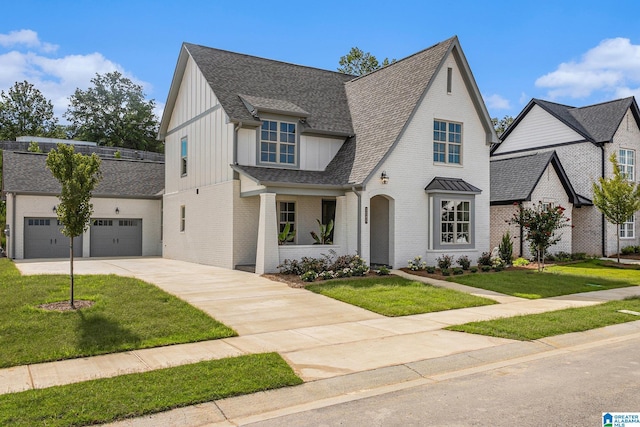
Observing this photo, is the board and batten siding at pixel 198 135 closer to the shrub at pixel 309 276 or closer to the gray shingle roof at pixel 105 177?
the gray shingle roof at pixel 105 177

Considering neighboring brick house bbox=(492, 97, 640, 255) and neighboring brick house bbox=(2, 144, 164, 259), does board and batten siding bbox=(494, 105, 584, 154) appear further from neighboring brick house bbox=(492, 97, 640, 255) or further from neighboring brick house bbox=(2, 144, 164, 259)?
neighboring brick house bbox=(2, 144, 164, 259)

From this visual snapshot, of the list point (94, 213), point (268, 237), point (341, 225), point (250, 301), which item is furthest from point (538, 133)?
point (94, 213)

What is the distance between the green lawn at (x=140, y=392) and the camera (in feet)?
17.5

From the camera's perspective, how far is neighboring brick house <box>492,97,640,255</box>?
91.1 ft

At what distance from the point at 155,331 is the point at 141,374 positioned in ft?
8.17

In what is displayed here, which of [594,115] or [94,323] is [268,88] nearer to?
[94,323]

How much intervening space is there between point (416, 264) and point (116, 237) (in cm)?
1664

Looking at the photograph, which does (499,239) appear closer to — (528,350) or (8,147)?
(528,350)

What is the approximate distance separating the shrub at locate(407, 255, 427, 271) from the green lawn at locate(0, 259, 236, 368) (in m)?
9.20

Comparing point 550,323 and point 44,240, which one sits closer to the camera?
point 550,323

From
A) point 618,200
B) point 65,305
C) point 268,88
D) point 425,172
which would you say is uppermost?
point 268,88

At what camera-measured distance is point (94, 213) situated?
88.7 feet

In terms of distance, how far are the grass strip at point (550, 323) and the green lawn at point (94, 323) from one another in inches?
189

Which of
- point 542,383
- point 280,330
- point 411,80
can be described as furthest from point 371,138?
point 542,383
